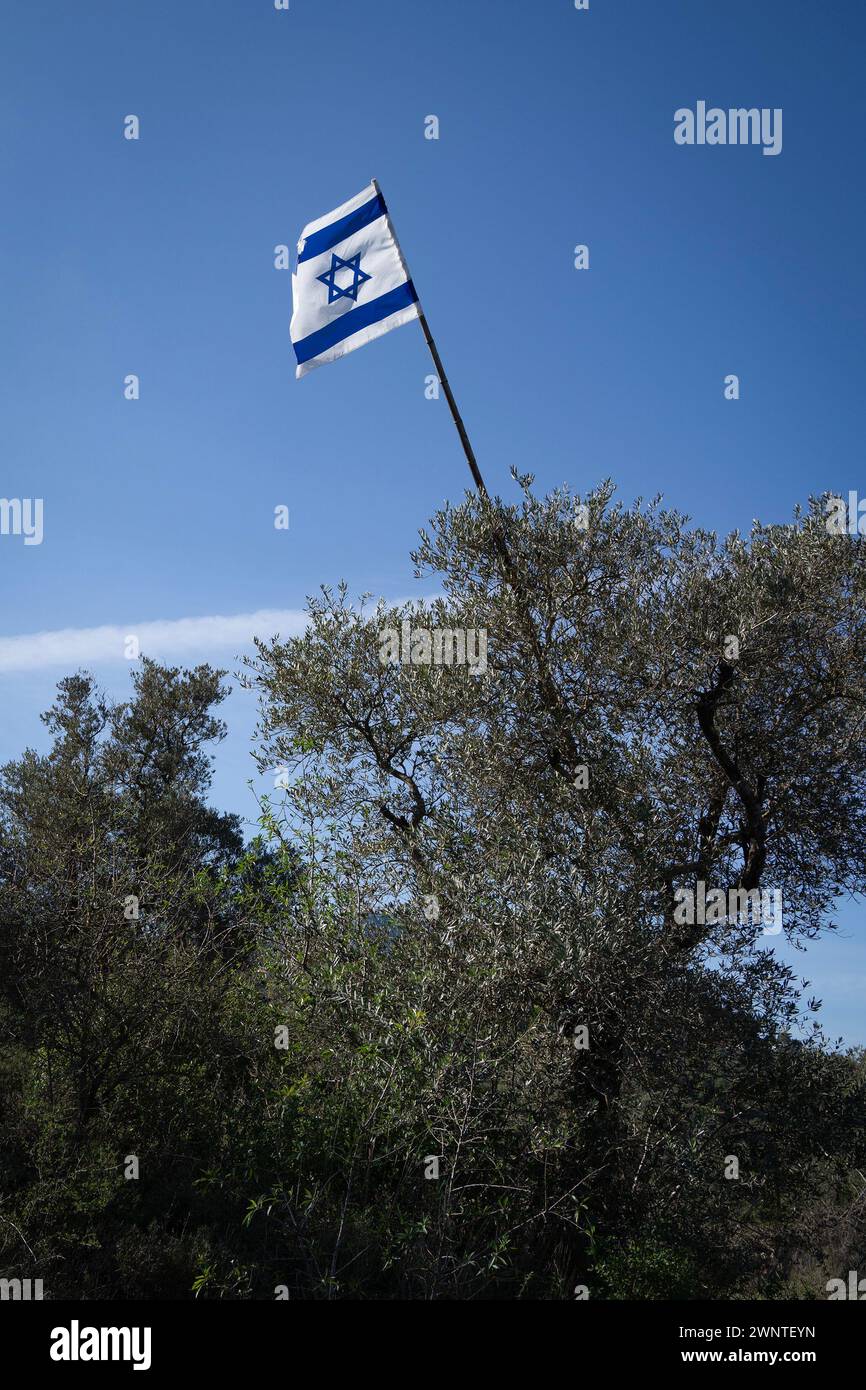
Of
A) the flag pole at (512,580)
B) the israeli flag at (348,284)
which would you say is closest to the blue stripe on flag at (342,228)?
the israeli flag at (348,284)

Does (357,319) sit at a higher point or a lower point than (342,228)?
lower

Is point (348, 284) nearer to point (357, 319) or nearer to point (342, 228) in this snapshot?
point (357, 319)

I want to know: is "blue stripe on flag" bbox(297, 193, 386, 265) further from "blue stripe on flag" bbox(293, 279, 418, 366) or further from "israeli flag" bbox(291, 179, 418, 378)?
"blue stripe on flag" bbox(293, 279, 418, 366)

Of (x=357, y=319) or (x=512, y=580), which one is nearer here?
(x=512, y=580)

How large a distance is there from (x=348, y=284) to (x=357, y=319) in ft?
1.97

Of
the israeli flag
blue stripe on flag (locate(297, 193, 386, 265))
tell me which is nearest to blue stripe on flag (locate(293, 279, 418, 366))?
the israeli flag

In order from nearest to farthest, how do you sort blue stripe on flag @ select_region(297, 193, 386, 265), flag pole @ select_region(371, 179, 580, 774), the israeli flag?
1. flag pole @ select_region(371, 179, 580, 774)
2. the israeli flag
3. blue stripe on flag @ select_region(297, 193, 386, 265)

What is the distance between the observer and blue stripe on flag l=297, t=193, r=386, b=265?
1177cm

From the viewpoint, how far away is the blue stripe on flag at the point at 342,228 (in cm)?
1177

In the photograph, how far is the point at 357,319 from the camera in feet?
37.2

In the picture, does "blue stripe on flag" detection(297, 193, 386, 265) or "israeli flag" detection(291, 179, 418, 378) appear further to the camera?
"blue stripe on flag" detection(297, 193, 386, 265)

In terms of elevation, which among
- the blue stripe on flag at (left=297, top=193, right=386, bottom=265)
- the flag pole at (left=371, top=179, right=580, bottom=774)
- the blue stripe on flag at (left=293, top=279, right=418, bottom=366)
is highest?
the blue stripe on flag at (left=297, top=193, right=386, bottom=265)

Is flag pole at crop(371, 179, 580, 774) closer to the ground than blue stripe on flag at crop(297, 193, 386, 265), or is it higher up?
closer to the ground

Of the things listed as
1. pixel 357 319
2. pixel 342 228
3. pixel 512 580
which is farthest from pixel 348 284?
pixel 512 580
